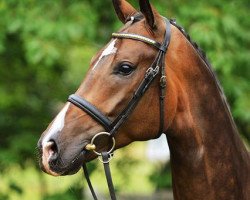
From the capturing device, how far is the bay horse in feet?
10.3

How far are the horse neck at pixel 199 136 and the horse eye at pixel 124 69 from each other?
0.22 metres

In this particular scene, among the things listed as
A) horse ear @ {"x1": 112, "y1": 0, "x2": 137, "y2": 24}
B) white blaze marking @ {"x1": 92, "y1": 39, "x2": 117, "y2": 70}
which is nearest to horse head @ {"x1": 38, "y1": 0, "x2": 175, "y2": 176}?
white blaze marking @ {"x1": 92, "y1": 39, "x2": 117, "y2": 70}

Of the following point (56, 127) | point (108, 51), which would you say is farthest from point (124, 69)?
point (56, 127)

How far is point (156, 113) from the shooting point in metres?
3.27

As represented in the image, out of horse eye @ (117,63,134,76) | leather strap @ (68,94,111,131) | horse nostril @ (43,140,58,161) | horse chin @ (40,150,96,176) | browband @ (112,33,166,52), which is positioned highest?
browband @ (112,33,166,52)

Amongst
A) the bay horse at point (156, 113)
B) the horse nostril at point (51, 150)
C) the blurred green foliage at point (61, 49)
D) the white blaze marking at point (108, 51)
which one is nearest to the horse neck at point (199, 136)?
the bay horse at point (156, 113)

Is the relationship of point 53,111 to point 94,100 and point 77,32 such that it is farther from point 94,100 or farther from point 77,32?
point 94,100

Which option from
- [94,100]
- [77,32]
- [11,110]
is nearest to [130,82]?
[94,100]

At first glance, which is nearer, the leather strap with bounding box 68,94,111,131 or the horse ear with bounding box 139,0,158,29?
the leather strap with bounding box 68,94,111,131

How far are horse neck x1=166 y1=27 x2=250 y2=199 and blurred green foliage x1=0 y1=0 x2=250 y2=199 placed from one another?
222 cm

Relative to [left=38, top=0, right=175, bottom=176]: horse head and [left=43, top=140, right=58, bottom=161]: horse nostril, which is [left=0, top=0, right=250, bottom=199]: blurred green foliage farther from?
[left=43, top=140, right=58, bottom=161]: horse nostril

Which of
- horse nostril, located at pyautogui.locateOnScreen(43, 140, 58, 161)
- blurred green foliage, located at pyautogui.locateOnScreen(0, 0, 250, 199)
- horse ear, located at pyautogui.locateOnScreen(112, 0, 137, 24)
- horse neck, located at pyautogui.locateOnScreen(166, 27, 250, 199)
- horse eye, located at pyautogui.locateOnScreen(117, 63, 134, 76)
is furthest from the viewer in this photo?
blurred green foliage, located at pyautogui.locateOnScreen(0, 0, 250, 199)

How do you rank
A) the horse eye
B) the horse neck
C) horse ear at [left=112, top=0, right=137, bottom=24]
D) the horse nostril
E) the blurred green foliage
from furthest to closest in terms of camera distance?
the blurred green foliage → horse ear at [left=112, top=0, right=137, bottom=24] → the horse neck → the horse eye → the horse nostril

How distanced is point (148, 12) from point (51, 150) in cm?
81
